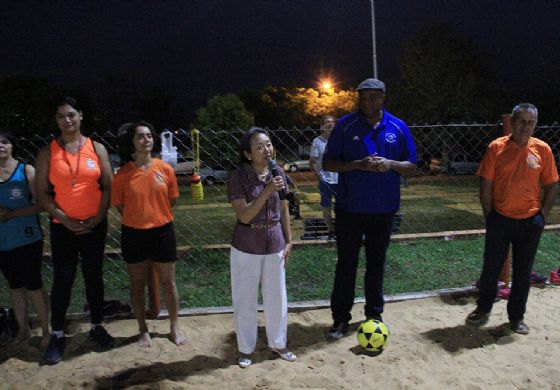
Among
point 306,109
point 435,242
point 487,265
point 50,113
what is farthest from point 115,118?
point 487,265

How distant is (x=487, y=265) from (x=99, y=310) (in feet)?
10.5

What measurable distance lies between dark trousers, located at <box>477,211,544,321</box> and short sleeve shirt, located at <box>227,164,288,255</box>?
1.86 m

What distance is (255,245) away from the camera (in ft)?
10.7

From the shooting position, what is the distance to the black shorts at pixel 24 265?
11.4ft

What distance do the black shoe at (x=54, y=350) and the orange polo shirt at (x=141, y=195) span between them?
3.32ft

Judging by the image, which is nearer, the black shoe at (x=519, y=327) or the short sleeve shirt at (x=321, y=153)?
the black shoe at (x=519, y=327)

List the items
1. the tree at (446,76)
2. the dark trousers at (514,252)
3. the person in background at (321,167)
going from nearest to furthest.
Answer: the dark trousers at (514,252)
the person in background at (321,167)
the tree at (446,76)

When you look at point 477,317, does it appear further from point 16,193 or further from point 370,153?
point 16,193

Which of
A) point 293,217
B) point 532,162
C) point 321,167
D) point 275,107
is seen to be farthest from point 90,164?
point 275,107

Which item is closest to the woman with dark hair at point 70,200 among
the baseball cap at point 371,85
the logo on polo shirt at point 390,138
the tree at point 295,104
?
the baseball cap at point 371,85

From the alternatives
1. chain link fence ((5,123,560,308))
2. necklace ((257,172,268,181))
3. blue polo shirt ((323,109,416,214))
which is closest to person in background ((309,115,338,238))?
chain link fence ((5,123,560,308))

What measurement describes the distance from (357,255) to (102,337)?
2.10 m

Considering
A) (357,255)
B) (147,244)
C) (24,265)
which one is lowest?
(357,255)

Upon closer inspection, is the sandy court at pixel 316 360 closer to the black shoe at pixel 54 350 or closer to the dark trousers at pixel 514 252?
the black shoe at pixel 54 350
